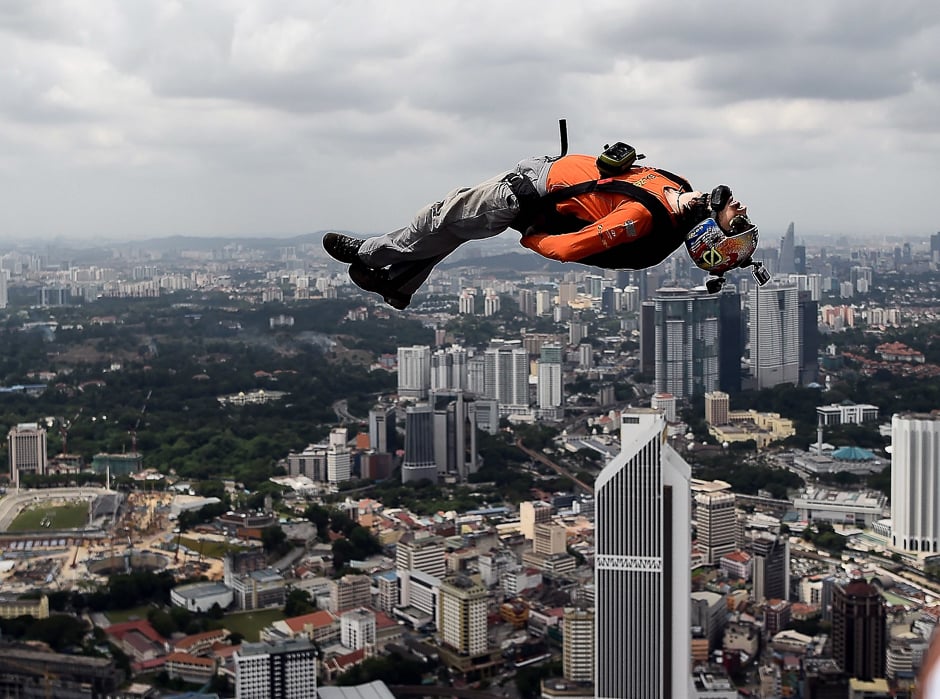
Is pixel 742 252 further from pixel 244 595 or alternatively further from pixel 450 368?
pixel 450 368

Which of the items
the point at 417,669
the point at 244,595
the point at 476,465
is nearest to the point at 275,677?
the point at 417,669

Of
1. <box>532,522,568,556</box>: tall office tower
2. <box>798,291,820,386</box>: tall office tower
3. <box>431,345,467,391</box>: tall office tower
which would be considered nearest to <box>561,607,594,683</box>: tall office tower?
<box>532,522,568,556</box>: tall office tower

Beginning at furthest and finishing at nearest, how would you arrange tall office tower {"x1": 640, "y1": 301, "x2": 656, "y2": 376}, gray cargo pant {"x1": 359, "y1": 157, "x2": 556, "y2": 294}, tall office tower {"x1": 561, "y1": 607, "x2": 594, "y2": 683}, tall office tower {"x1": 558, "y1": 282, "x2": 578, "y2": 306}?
tall office tower {"x1": 558, "y1": 282, "x2": 578, "y2": 306}
tall office tower {"x1": 640, "y1": 301, "x2": 656, "y2": 376}
tall office tower {"x1": 561, "y1": 607, "x2": 594, "y2": 683}
gray cargo pant {"x1": 359, "y1": 157, "x2": 556, "y2": 294}

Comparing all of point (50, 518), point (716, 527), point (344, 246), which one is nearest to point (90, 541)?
point (50, 518)

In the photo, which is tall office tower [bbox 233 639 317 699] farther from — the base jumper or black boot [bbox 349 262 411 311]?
the base jumper

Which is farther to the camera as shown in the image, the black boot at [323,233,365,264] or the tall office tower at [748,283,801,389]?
the tall office tower at [748,283,801,389]
